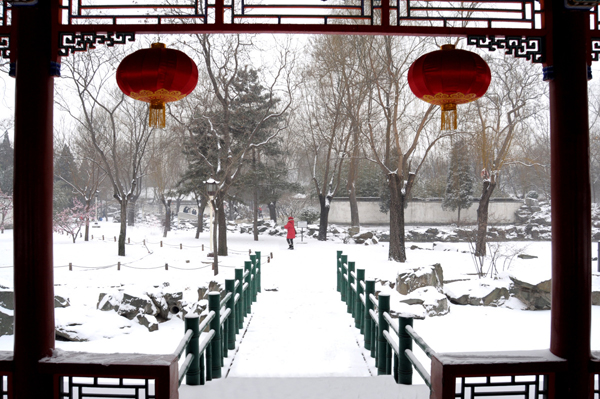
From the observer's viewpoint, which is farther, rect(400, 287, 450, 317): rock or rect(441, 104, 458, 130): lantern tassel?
rect(400, 287, 450, 317): rock

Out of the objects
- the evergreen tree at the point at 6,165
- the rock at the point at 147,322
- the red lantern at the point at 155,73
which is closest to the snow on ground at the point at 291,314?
the rock at the point at 147,322

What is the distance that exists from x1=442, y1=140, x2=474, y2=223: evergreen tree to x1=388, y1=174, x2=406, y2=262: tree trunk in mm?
12598

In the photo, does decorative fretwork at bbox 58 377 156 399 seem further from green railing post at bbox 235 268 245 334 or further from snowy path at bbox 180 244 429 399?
green railing post at bbox 235 268 245 334

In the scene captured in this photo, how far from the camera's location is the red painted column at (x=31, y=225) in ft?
8.26

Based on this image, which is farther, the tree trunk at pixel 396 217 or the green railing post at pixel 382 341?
the tree trunk at pixel 396 217

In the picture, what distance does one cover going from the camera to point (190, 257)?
16.8 meters

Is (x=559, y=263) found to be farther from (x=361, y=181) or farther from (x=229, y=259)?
A: (x=361, y=181)

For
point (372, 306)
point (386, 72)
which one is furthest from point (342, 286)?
point (386, 72)

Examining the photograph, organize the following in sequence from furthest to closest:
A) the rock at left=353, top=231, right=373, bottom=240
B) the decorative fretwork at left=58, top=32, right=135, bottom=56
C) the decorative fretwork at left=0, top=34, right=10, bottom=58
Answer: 1. the rock at left=353, top=231, right=373, bottom=240
2. the decorative fretwork at left=0, top=34, right=10, bottom=58
3. the decorative fretwork at left=58, top=32, right=135, bottom=56

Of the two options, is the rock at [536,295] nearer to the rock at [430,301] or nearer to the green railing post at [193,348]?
the rock at [430,301]

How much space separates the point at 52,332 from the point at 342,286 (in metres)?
5.99

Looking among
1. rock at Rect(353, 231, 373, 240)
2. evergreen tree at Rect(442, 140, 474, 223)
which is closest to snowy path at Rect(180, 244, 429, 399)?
rock at Rect(353, 231, 373, 240)

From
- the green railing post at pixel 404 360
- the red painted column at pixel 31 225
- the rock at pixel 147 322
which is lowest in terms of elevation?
the rock at pixel 147 322

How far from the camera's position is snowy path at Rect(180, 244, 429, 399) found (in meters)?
3.26
